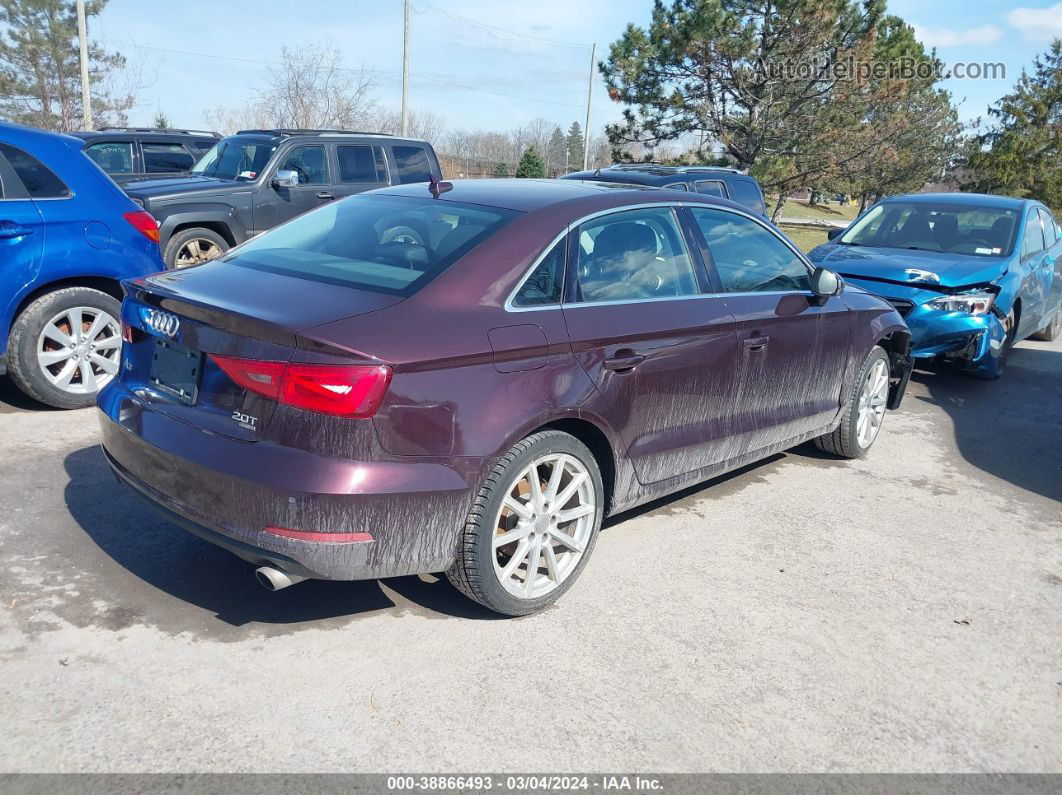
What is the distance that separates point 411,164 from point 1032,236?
23.9 ft

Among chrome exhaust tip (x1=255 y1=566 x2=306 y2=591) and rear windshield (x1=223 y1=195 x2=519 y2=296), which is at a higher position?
rear windshield (x1=223 y1=195 x2=519 y2=296)

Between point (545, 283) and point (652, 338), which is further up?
point (545, 283)

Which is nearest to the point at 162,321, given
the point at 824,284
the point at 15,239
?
the point at 15,239

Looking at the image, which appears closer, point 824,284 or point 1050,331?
point 824,284

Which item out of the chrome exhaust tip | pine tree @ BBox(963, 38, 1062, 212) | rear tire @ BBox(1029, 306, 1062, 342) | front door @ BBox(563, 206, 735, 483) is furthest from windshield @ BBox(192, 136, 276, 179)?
pine tree @ BBox(963, 38, 1062, 212)

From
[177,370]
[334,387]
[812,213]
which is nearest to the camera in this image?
[334,387]

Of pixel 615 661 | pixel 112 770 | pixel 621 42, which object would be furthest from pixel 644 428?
pixel 621 42

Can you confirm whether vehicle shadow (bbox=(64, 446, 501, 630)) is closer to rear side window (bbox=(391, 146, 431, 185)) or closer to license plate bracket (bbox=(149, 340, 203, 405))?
license plate bracket (bbox=(149, 340, 203, 405))

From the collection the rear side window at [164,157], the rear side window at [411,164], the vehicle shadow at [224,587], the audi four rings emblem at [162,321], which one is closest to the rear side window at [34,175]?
the vehicle shadow at [224,587]

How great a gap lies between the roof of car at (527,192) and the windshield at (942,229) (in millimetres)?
5127

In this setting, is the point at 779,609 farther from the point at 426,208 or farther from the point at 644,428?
the point at 426,208

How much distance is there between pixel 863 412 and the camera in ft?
19.8

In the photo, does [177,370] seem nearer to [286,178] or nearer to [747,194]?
[286,178]

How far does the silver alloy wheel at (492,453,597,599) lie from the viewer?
3564 mm
